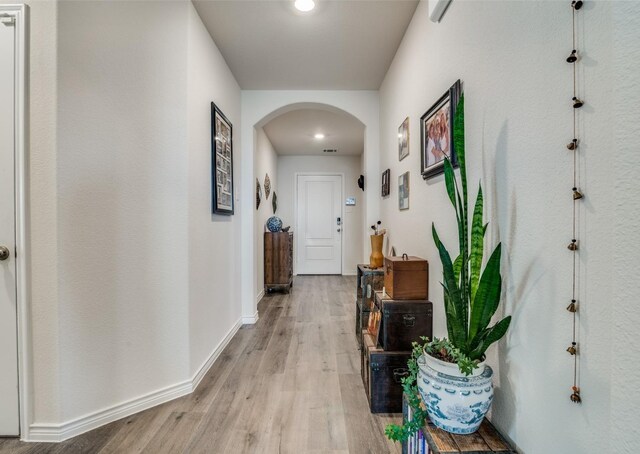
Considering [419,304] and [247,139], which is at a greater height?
[247,139]

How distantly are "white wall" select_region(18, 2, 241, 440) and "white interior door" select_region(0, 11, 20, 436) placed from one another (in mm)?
101

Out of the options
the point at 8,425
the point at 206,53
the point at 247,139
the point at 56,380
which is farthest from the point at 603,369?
the point at 247,139

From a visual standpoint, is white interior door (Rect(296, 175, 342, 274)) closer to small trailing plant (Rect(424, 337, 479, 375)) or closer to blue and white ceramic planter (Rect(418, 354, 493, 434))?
small trailing plant (Rect(424, 337, 479, 375))

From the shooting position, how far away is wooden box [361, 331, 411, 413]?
1665mm

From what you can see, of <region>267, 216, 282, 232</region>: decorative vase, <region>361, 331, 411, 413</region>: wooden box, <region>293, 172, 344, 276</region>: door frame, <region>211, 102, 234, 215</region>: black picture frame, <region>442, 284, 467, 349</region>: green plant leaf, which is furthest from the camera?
<region>293, 172, 344, 276</region>: door frame

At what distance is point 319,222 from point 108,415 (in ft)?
15.7

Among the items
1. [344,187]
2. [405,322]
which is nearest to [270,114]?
[405,322]

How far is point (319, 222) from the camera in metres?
6.12

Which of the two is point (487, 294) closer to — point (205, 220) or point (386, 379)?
point (386, 379)

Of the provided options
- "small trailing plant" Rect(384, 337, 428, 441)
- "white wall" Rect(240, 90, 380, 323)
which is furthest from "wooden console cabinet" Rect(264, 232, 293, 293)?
"small trailing plant" Rect(384, 337, 428, 441)

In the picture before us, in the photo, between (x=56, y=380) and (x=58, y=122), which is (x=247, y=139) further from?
(x=56, y=380)

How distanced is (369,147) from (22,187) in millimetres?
2709

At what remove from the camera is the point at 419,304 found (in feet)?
5.55

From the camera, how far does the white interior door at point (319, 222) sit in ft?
20.0
